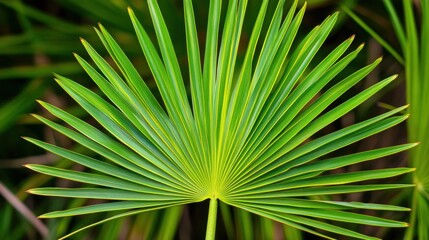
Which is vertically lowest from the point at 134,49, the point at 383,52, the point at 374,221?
the point at 374,221

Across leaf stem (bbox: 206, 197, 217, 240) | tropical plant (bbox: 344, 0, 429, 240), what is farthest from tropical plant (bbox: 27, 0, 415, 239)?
tropical plant (bbox: 344, 0, 429, 240)

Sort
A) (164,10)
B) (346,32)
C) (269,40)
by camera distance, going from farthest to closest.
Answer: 1. (346,32)
2. (164,10)
3. (269,40)

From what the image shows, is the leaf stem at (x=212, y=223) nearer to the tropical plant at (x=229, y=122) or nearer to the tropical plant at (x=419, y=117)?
the tropical plant at (x=229, y=122)

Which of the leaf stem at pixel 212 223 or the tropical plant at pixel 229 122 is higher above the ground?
the tropical plant at pixel 229 122

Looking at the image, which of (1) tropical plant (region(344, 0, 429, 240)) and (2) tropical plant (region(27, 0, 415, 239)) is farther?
(1) tropical plant (region(344, 0, 429, 240))

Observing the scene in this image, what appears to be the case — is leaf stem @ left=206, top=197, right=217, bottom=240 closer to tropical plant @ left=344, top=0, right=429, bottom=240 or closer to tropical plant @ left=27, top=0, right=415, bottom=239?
tropical plant @ left=27, top=0, right=415, bottom=239

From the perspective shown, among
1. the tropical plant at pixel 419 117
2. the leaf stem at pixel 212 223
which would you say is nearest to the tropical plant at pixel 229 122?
the leaf stem at pixel 212 223

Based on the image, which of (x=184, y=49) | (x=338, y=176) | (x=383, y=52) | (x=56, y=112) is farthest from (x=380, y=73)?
(x=56, y=112)

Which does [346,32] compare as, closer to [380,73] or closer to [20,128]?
[380,73]
